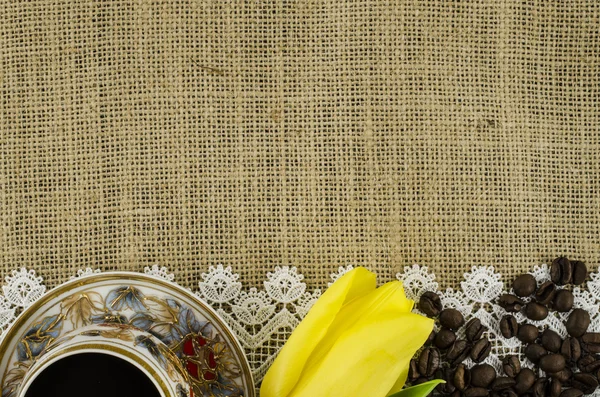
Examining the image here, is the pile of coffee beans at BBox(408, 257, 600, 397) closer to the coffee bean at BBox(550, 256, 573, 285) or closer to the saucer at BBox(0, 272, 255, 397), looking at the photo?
the coffee bean at BBox(550, 256, 573, 285)

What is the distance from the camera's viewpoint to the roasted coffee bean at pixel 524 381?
80 cm

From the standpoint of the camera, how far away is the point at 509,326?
809mm

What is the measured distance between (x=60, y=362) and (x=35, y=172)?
350mm

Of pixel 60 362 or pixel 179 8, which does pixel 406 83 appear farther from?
pixel 60 362

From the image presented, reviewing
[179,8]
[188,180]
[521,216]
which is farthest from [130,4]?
[521,216]

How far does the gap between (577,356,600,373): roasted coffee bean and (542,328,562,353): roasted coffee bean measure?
0.05 meters

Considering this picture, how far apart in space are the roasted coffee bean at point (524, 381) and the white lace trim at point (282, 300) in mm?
27

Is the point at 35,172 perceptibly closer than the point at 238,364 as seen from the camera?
No

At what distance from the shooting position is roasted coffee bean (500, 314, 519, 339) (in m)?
0.80

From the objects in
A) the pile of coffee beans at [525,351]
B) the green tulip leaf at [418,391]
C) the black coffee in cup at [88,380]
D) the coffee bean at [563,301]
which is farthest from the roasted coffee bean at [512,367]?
the black coffee in cup at [88,380]

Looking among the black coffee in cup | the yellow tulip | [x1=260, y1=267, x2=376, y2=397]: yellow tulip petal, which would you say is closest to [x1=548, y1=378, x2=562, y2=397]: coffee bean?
the yellow tulip

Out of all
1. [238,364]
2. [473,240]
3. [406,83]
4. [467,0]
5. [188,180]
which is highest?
[467,0]

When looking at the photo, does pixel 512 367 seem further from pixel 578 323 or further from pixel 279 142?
pixel 279 142

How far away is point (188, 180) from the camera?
0.83 metres
